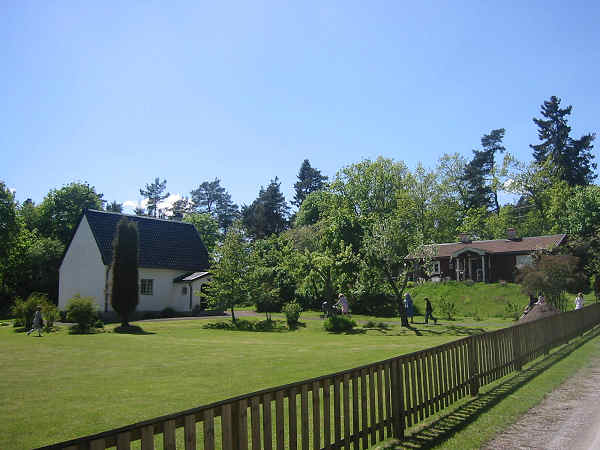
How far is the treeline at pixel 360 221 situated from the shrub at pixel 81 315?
7.86 meters

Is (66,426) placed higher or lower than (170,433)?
lower

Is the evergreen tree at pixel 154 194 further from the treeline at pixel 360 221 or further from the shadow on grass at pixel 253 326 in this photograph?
the shadow on grass at pixel 253 326

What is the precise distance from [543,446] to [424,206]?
56.7m

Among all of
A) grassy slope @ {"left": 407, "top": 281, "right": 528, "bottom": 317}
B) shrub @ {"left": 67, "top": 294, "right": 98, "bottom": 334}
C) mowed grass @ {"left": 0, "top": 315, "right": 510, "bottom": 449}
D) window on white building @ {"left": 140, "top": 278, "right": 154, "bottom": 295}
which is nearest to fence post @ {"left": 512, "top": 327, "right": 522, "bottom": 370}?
mowed grass @ {"left": 0, "top": 315, "right": 510, "bottom": 449}

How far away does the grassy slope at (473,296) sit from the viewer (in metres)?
36.3

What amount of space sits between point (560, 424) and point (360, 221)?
3040 centimetres

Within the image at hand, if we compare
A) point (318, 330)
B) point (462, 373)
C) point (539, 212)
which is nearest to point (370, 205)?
point (539, 212)

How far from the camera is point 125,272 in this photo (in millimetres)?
30656

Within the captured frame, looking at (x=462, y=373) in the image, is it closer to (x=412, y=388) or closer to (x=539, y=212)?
(x=412, y=388)

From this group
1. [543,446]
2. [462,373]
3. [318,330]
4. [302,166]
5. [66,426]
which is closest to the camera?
[543,446]

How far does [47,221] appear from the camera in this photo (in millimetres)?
58156

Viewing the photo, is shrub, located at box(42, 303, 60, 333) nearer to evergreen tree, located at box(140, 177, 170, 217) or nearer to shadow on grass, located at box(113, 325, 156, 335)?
shadow on grass, located at box(113, 325, 156, 335)

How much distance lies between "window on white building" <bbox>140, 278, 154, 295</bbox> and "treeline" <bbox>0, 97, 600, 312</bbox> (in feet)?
25.6

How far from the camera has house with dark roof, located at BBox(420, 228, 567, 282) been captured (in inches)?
1871
